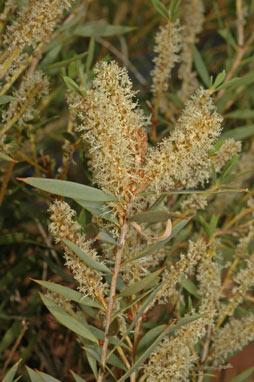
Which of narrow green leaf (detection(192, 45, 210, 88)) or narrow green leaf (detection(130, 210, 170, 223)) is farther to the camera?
narrow green leaf (detection(192, 45, 210, 88))

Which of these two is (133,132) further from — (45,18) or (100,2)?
(100,2)

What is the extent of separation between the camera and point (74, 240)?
374 millimetres

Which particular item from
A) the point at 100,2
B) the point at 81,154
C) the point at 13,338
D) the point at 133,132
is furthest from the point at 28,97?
the point at 100,2

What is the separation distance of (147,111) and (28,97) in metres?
0.32

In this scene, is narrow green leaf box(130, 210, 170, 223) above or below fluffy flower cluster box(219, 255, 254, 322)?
above

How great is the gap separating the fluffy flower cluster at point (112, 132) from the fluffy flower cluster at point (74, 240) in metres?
0.04

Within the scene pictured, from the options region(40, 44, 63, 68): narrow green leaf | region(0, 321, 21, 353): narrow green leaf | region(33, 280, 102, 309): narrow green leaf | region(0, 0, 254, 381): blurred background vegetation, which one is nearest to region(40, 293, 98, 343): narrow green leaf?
region(33, 280, 102, 309): narrow green leaf

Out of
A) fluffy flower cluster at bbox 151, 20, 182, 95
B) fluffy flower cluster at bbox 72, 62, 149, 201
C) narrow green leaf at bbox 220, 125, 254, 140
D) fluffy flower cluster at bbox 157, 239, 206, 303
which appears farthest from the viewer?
narrow green leaf at bbox 220, 125, 254, 140

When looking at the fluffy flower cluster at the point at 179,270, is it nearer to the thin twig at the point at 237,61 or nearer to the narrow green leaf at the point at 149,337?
the narrow green leaf at the point at 149,337

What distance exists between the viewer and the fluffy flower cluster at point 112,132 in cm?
33

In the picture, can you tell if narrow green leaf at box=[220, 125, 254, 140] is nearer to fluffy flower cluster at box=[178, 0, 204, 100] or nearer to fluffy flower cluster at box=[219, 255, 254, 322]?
fluffy flower cluster at box=[178, 0, 204, 100]

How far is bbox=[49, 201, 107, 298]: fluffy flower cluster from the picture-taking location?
0.37 m

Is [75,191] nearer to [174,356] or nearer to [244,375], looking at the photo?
[174,356]

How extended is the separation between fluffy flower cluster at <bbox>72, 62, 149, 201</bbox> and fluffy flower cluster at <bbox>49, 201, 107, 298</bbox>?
4 centimetres
